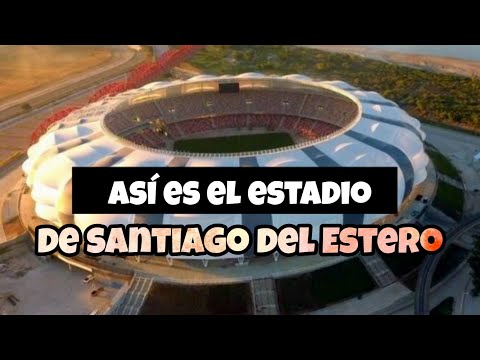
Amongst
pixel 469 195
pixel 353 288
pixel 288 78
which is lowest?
pixel 353 288

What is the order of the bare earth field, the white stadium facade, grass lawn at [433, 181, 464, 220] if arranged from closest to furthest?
the white stadium facade, grass lawn at [433, 181, 464, 220], the bare earth field

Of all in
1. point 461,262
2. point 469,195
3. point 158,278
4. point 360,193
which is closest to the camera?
point 360,193

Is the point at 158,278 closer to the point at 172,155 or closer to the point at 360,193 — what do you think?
the point at 172,155

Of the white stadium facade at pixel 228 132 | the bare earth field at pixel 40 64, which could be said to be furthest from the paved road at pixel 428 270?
the bare earth field at pixel 40 64

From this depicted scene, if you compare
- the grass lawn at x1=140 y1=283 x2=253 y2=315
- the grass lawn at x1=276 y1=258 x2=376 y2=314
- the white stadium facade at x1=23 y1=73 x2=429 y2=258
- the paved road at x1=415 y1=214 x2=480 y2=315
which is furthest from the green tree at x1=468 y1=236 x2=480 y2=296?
the grass lawn at x1=140 y1=283 x2=253 y2=315

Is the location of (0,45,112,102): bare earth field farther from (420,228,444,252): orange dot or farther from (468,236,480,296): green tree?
(468,236,480,296): green tree

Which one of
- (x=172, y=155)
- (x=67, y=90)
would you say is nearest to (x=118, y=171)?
(x=172, y=155)
